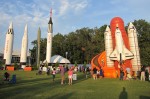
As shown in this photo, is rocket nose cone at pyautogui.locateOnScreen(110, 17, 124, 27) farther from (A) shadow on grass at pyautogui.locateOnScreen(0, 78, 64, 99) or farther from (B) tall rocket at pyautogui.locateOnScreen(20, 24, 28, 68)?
(B) tall rocket at pyautogui.locateOnScreen(20, 24, 28, 68)

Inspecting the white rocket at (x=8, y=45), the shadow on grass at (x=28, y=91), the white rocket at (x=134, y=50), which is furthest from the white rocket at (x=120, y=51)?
the white rocket at (x=8, y=45)

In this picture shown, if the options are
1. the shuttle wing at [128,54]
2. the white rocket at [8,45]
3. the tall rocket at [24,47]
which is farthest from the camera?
the tall rocket at [24,47]

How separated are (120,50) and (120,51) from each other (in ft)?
0.49

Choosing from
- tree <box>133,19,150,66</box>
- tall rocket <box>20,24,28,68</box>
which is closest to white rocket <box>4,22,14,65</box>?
tall rocket <box>20,24,28,68</box>

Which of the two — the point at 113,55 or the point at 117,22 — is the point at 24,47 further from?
the point at 113,55

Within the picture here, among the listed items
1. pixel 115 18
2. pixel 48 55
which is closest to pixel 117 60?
pixel 115 18

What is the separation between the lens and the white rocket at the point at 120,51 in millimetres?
25500

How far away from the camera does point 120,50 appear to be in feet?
83.7

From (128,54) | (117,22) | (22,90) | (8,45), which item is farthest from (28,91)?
(8,45)

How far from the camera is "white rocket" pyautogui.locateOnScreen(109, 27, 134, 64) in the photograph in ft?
83.7

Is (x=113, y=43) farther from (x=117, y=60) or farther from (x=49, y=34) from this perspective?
(x=49, y=34)

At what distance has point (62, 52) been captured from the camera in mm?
81062

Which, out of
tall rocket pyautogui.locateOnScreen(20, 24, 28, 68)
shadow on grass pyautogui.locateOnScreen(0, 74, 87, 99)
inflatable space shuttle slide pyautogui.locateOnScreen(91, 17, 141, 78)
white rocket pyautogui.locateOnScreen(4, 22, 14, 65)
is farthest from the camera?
tall rocket pyautogui.locateOnScreen(20, 24, 28, 68)

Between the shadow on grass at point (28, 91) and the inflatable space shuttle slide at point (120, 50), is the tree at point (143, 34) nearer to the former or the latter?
the inflatable space shuttle slide at point (120, 50)
